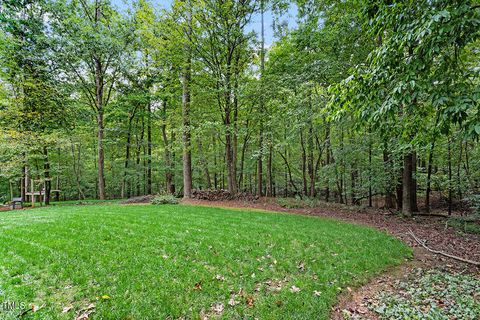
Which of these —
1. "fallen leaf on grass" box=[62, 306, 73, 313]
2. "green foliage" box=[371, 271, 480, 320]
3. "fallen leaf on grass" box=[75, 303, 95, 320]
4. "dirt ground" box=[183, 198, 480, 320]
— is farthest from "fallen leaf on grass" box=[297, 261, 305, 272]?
"fallen leaf on grass" box=[62, 306, 73, 313]

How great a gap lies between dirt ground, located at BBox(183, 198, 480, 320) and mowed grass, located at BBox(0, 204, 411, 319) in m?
0.23

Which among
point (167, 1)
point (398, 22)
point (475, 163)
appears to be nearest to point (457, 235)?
point (475, 163)

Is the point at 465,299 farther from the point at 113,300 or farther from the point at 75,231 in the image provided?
the point at 75,231

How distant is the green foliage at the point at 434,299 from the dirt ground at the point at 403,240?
250mm

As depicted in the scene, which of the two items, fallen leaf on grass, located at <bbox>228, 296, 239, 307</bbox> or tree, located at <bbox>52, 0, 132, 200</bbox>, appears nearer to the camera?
fallen leaf on grass, located at <bbox>228, 296, 239, 307</bbox>

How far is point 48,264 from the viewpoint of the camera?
3586 millimetres

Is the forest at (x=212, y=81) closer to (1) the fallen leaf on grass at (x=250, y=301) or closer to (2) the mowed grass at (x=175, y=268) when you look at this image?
(2) the mowed grass at (x=175, y=268)

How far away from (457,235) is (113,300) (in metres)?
10.3

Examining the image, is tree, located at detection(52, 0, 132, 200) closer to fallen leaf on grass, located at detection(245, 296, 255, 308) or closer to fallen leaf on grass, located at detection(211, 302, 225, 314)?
fallen leaf on grass, located at detection(211, 302, 225, 314)

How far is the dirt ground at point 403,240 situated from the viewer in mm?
4109

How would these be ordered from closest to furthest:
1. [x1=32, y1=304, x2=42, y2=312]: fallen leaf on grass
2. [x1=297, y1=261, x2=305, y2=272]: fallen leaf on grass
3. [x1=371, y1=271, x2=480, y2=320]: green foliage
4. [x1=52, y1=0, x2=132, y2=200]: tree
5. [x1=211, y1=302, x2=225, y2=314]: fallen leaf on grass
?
1. [x1=32, y1=304, x2=42, y2=312]: fallen leaf on grass
2. [x1=211, y1=302, x2=225, y2=314]: fallen leaf on grass
3. [x1=371, y1=271, x2=480, y2=320]: green foliage
4. [x1=297, y1=261, x2=305, y2=272]: fallen leaf on grass
5. [x1=52, y1=0, x2=132, y2=200]: tree

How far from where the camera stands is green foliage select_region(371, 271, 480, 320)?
11.5 ft

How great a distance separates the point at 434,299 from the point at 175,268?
14.9 feet

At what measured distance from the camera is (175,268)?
13.6 ft
